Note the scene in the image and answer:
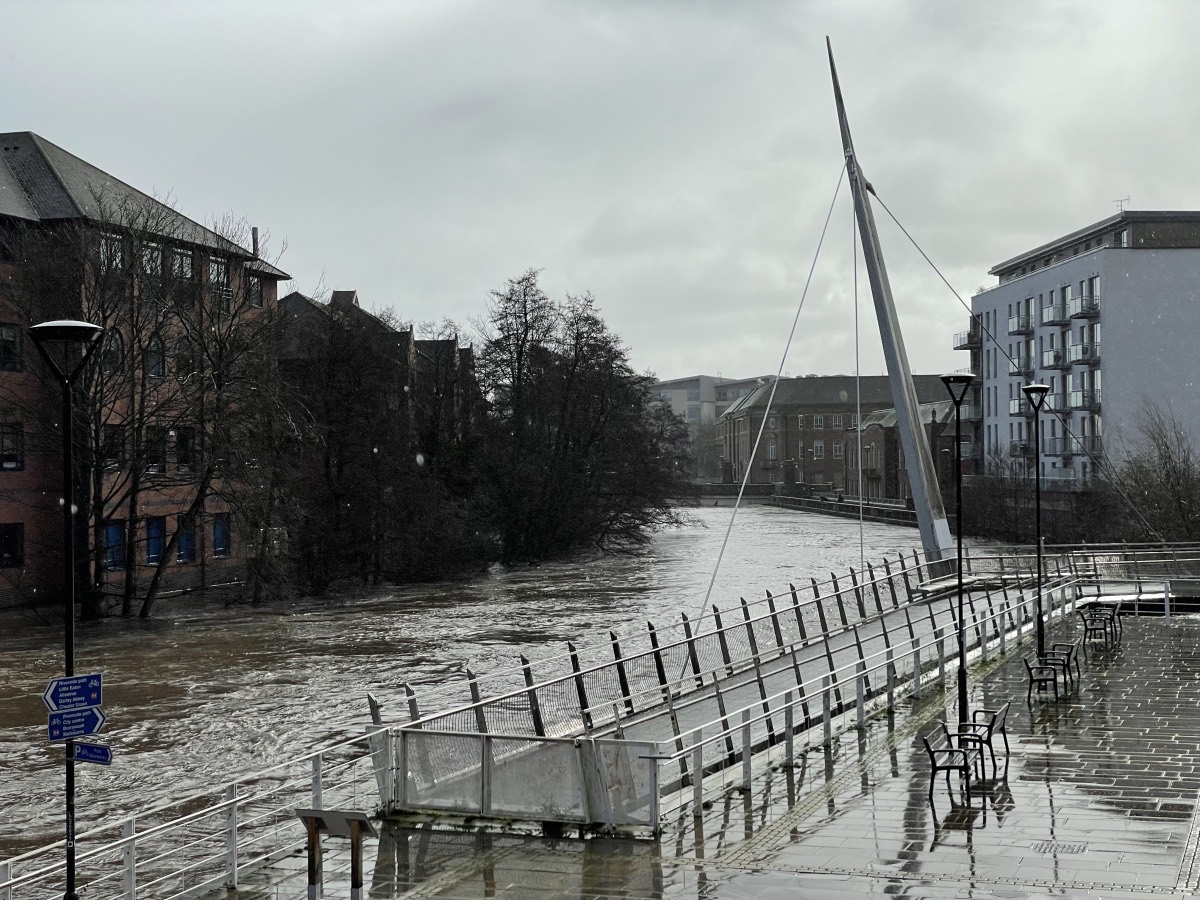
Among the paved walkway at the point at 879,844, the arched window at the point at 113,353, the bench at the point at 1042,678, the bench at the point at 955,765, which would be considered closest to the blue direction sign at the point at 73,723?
the paved walkway at the point at 879,844

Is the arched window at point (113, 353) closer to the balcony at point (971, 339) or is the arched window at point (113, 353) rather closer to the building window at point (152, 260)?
the building window at point (152, 260)

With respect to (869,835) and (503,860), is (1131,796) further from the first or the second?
(503,860)

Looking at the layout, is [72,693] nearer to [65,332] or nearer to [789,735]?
[65,332]

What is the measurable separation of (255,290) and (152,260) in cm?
608

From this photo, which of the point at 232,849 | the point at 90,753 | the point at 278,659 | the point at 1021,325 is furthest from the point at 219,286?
the point at 1021,325

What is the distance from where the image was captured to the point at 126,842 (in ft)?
30.0

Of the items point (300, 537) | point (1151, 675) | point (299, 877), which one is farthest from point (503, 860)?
point (300, 537)

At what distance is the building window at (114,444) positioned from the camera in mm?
39469

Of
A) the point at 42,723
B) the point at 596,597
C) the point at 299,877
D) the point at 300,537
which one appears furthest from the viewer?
the point at 300,537

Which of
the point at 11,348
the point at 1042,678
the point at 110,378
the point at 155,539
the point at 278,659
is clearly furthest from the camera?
the point at 155,539

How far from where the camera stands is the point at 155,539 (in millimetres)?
45031

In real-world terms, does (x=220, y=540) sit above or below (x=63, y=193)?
below

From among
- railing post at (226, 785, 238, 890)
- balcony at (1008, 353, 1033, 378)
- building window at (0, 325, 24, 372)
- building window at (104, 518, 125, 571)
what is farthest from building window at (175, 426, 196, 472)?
balcony at (1008, 353, 1033, 378)

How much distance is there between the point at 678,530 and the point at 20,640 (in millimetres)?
51460
